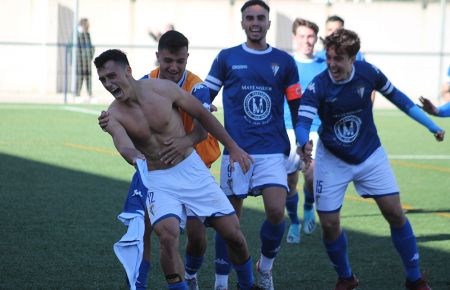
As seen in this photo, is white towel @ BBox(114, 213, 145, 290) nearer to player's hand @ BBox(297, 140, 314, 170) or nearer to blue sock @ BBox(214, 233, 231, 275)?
blue sock @ BBox(214, 233, 231, 275)

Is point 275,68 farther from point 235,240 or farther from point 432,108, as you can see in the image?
point 235,240

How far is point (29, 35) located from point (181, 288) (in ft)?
89.0

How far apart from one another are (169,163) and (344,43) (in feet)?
5.26

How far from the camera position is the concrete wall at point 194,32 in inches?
1256

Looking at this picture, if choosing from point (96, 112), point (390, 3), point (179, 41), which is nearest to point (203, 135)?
point (179, 41)

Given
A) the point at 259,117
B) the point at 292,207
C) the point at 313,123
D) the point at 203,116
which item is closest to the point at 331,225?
the point at 259,117

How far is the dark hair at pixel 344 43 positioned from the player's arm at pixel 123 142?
178 cm

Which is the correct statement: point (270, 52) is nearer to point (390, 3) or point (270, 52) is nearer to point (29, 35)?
point (29, 35)

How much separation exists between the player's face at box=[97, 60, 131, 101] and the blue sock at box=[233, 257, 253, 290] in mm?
1514

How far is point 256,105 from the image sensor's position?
770cm

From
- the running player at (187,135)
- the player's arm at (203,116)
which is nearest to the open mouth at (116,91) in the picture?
the player's arm at (203,116)

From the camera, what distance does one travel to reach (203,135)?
6.87 m

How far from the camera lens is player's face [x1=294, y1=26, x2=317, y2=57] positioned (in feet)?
33.5

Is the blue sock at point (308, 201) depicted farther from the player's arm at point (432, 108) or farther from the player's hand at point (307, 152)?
the player's hand at point (307, 152)
